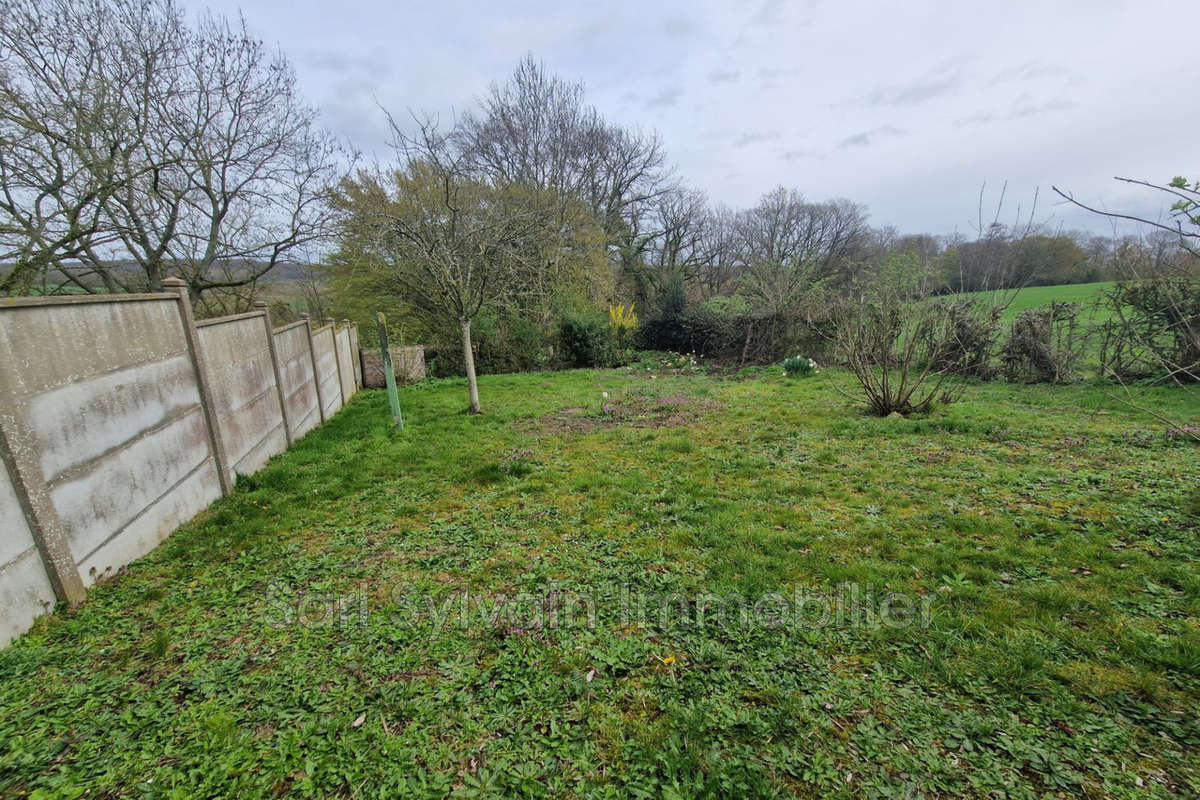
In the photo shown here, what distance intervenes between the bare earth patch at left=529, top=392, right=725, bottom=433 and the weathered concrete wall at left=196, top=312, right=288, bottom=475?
312 centimetres

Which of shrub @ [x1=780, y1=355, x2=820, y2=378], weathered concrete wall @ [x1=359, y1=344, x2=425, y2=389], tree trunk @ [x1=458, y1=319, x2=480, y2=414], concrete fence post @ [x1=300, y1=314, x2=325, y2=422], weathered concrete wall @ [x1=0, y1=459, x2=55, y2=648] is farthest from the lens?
weathered concrete wall @ [x1=359, y1=344, x2=425, y2=389]

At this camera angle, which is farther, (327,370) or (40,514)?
(327,370)

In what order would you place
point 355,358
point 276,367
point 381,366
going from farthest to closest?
point 381,366
point 355,358
point 276,367

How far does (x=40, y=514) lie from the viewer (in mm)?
2160

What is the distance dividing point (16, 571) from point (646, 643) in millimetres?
3026

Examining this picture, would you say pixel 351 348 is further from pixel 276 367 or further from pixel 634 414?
pixel 634 414

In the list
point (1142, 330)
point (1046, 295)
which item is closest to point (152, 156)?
point (1142, 330)

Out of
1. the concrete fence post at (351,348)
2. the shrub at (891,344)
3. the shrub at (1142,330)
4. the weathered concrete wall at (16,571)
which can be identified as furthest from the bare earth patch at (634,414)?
the shrub at (1142,330)

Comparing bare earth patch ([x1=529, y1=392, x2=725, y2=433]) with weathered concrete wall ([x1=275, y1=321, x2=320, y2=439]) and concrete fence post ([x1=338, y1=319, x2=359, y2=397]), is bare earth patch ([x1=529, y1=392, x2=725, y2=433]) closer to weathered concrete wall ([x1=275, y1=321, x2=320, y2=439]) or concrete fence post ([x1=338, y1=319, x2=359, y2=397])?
weathered concrete wall ([x1=275, y1=321, x2=320, y2=439])

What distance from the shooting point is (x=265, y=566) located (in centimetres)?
295

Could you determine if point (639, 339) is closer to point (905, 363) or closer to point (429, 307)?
point (429, 307)

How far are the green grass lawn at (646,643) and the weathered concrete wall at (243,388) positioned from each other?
514 mm

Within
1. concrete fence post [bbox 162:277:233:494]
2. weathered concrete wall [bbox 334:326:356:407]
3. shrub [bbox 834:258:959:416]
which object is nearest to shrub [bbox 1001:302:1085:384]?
shrub [bbox 834:258:959:416]

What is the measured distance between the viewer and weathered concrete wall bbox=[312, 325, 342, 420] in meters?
6.92
